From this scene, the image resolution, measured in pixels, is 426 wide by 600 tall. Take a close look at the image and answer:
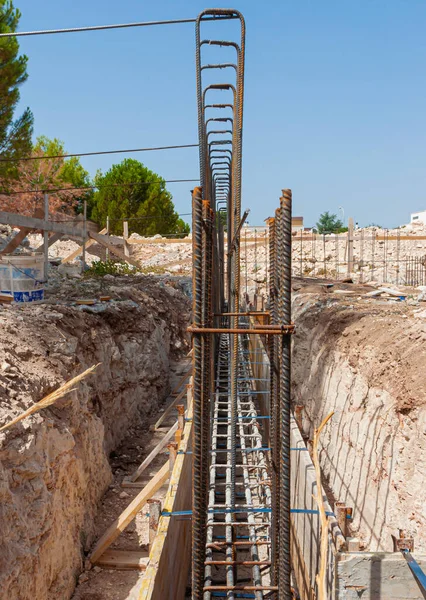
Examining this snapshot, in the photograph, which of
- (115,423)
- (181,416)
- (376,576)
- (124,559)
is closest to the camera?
(376,576)

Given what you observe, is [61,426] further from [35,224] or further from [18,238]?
[18,238]

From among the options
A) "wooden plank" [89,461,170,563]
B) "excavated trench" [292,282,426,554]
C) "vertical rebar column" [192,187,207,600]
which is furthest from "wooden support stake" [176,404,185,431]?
"vertical rebar column" [192,187,207,600]

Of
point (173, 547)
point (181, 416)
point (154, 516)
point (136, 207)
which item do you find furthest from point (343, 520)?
point (136, 207)

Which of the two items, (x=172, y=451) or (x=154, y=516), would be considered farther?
(x=172, y=451)

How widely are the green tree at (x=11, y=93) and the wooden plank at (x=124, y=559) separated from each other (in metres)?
14.2

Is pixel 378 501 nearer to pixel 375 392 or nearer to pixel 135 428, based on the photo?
pixel 375 392

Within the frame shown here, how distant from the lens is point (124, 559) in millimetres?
6016

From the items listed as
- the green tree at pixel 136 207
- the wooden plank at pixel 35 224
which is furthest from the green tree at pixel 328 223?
the wooden plank at pixel 35 224

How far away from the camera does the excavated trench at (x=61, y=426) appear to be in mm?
4656

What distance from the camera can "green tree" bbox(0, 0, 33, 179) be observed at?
1573cm

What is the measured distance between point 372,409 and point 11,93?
618 inches

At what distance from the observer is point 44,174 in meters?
31.6

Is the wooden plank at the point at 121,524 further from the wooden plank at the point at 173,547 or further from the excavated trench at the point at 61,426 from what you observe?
the wooden plank at the point at 173,547

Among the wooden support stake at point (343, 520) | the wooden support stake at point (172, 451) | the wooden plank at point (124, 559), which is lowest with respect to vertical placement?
the wooden plank at point (124, 559)
